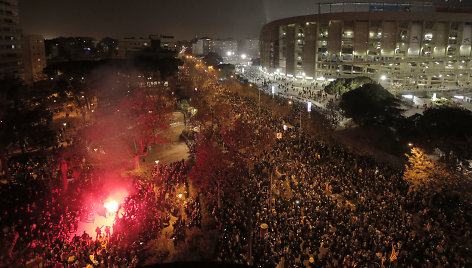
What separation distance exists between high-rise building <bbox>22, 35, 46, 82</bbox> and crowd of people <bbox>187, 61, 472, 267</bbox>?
39.5 m

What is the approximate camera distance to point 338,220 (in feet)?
38.0

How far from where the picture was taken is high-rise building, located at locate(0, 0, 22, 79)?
3659cm

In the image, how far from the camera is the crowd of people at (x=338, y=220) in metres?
9.88

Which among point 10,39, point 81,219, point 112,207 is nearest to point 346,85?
point 112,207

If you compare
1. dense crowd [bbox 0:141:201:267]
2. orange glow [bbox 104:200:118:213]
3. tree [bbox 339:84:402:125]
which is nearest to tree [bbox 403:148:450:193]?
dense crowd [bbox 0:141:201:267]

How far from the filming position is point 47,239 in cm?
1051

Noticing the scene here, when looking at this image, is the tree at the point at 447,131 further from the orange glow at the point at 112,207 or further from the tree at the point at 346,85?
the tree at the point at 346,85

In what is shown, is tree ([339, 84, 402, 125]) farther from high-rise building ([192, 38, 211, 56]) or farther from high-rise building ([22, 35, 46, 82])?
high-rise building ([192, 38, 211, 56])

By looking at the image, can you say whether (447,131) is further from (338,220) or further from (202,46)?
(202,46)

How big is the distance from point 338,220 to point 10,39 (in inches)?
1691

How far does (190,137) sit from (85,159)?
768 cm

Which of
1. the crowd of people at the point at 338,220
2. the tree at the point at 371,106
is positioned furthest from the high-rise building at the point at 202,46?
the crowd of people at the point at 338,220

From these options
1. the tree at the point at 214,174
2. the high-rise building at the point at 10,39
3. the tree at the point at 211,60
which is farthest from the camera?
the tree at the point at 211,60

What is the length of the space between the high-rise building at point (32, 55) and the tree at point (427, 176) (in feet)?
145
